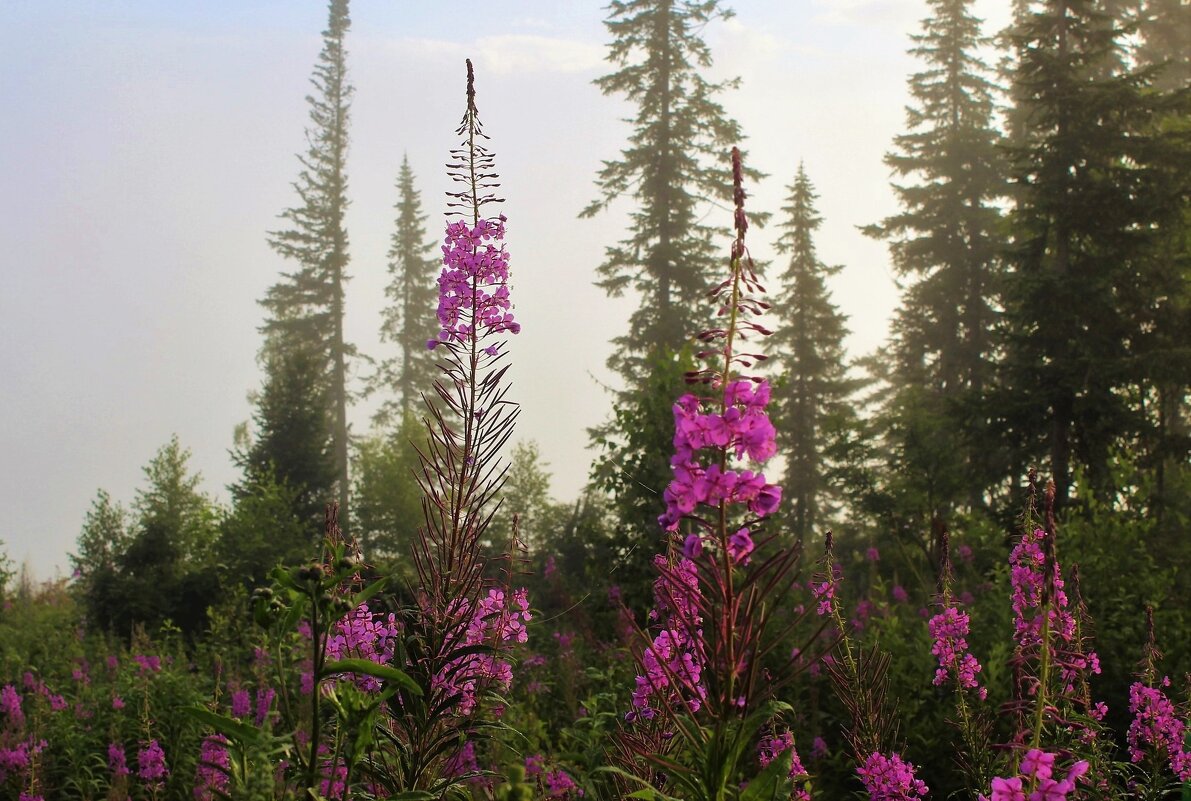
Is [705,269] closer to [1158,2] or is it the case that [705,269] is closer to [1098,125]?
[1098,125]

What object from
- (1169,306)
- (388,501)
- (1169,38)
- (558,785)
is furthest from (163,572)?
(1169,38)

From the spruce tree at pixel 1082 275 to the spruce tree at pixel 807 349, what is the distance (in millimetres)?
9827

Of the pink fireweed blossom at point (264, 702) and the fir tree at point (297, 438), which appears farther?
the fir tree at point (297, 438)

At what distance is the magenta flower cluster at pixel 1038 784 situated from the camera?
6.20 feet

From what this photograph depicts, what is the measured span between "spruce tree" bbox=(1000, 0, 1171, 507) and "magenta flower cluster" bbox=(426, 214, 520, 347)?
1463 cm

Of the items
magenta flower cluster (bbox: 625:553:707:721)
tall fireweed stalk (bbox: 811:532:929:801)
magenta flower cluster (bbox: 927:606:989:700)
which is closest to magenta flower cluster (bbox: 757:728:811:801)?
tall fireweed stalk (bbox: 811:532:929:801)

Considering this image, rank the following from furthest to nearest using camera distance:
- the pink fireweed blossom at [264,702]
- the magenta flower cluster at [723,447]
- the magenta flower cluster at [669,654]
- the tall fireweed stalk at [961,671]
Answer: the pink fireweed blossom at [264,702], the tall fireweed stalk at [961,671], the magenta flower cluster at [669,654], the magenta flower cluster at [723,447]

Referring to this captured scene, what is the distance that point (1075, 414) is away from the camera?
623 inches

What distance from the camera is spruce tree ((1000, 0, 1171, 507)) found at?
15656 millimetres

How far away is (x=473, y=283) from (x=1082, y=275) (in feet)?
52.2

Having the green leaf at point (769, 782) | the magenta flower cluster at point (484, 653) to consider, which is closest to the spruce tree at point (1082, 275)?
the magenta flower cluster at point (484, 653)

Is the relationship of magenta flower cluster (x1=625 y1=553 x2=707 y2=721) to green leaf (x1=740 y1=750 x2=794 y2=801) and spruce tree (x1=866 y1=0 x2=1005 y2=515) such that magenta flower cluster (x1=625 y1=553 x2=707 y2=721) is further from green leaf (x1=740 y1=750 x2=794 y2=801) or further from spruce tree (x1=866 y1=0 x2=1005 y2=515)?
spruce tree (x1=866 y1=0 x2=1005 y2=515)

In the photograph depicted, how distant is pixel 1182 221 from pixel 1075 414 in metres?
4.05

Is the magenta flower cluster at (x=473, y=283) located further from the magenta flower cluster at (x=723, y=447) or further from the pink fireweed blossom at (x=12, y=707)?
the pink fireweed blossom at (x=12, y=707)
